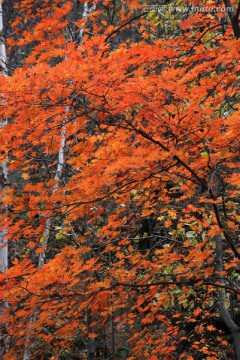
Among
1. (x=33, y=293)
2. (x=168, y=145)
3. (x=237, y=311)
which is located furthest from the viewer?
(x=237, y=311)

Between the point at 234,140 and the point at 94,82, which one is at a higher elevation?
the point at 94,82

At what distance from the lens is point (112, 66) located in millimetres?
2975

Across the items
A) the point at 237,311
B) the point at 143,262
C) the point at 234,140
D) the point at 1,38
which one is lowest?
the point at 237,311

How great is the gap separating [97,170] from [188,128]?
802 mm

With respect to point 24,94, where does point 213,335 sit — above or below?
below

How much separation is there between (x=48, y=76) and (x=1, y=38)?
3.44m

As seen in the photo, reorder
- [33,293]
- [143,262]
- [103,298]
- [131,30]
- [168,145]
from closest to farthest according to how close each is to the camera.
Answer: [168,145], [33,293], [103,298], [143,262], [131,30]

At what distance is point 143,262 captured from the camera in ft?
14.8

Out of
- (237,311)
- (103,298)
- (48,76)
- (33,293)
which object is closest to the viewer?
(48,76)

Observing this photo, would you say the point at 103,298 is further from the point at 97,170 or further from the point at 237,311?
the point at 237,311

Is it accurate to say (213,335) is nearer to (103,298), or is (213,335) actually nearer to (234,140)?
(103,298)

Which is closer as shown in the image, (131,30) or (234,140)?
(234,140)

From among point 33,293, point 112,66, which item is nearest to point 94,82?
point 112,66

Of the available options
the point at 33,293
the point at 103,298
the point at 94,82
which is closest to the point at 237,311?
the point at 103,298
